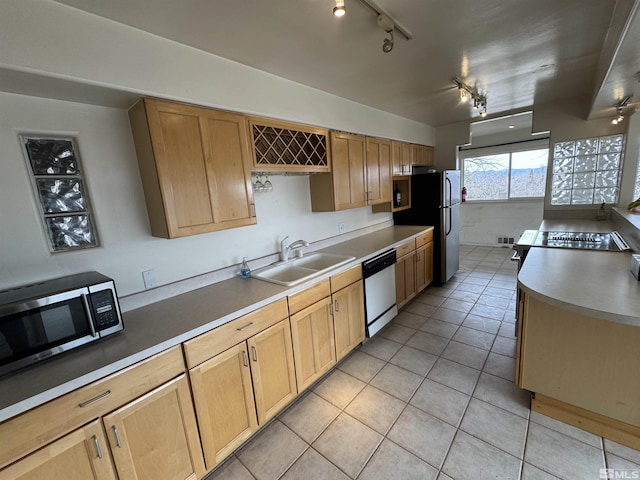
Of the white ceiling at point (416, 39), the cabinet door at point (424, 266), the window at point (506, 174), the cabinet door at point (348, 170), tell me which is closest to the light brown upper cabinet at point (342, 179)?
the cabinet door at point (348, 170)

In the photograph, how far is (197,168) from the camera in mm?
1674

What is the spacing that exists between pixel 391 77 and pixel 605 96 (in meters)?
1.84

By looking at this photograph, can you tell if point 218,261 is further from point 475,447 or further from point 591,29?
point 591,29

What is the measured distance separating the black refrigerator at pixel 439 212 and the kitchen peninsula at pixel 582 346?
1.97 metres

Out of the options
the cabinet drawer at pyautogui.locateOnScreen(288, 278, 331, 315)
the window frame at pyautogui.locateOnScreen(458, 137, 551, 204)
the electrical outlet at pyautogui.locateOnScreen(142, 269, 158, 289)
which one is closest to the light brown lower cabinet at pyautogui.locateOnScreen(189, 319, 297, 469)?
the cabinet drawer at pyautogui.locateOnScreen(288, 278, 331, 315)

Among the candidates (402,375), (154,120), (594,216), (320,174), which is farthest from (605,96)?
(154,120)

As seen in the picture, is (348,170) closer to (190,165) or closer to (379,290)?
(379,290)

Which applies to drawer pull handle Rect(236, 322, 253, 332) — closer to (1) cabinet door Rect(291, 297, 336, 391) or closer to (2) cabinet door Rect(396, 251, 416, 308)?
(1) cabinet door Rect(291, 297, 336, 391)

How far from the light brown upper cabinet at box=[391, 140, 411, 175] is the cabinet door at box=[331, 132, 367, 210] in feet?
2.42

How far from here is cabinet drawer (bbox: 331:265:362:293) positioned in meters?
2.20

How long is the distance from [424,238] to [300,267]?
1.95m

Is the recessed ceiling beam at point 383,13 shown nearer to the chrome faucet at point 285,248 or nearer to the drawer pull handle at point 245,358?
the chrome faucet at point 285,248

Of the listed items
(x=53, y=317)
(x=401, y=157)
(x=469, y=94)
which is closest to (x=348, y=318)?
(x=53, y=317)

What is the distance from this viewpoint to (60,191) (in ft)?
4.82
